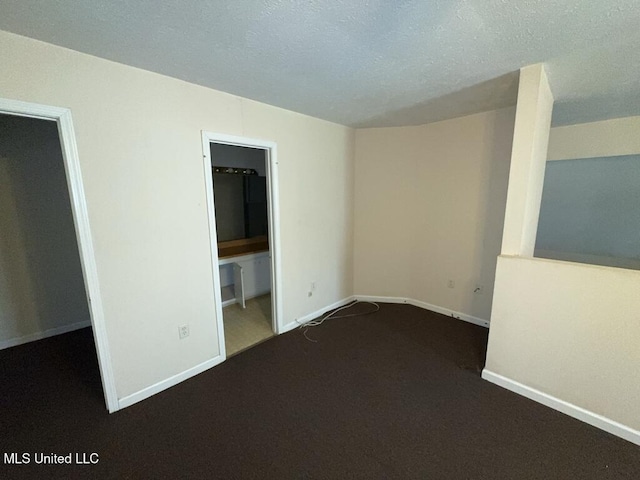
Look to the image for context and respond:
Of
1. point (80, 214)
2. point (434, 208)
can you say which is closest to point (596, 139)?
point (434, 208)

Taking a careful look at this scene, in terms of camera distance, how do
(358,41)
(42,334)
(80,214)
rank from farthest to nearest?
(42,334), (80,214), (358,41)

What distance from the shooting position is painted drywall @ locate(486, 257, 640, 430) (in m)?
1.60

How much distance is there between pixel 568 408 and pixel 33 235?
4.94m

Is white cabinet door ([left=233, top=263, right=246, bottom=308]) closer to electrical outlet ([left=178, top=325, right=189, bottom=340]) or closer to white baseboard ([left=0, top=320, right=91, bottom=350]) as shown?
electrical outlet ([left=178, top=325, right=189, bottom=340])

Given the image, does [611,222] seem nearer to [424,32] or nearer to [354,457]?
[424,32]

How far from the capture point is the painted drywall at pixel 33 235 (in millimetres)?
2559

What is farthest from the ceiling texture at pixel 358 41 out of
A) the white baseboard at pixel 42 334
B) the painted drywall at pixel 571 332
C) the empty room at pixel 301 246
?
the white baseboard at pixel 42 334

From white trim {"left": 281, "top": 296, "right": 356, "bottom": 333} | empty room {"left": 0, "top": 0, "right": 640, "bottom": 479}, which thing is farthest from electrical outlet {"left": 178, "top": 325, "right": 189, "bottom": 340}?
white trim {"left": 281, "top": 296, "right": 356, "bottom": 333}

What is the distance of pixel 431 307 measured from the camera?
348 centimetres

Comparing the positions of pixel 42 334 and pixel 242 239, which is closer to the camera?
pixel 42 334

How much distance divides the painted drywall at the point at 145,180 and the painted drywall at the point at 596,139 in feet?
10.3

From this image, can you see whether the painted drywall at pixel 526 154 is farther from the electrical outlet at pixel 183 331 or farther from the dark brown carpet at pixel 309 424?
the electrical outlet at pixel 183 331

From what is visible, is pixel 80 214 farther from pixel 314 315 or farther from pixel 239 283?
pixel 314 315

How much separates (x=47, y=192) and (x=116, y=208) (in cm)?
183
